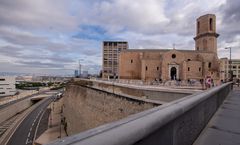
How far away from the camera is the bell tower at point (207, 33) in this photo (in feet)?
227

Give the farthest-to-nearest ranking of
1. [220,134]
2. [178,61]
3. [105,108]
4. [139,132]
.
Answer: [178,61] < [105,108] < [220,134] < [139,132]

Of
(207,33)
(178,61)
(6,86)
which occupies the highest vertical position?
(207,33)

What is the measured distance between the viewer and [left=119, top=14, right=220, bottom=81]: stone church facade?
5897cm

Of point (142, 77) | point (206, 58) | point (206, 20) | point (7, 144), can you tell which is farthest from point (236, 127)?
point (206, 20)

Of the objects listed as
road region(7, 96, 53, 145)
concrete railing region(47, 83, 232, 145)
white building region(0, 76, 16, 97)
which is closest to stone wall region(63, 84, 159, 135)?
concrete railing region(47, 83, 232, 145)

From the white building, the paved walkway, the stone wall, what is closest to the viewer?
the paved walkway

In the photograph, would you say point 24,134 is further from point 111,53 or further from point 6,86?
point 6,86

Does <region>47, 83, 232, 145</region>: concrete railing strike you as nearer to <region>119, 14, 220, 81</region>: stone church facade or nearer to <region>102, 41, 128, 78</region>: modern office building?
<region>119, 14, 220, 81</region>: stone church facade

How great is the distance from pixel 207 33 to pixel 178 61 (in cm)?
1811

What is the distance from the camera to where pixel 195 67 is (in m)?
59.3

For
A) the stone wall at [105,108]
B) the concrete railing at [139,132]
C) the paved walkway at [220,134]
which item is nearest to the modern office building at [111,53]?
the stone wall at [105,108]

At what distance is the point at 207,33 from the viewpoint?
6938cm

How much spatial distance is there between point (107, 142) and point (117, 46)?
330 feet

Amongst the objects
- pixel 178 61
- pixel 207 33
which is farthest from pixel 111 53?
pixel 178 61
